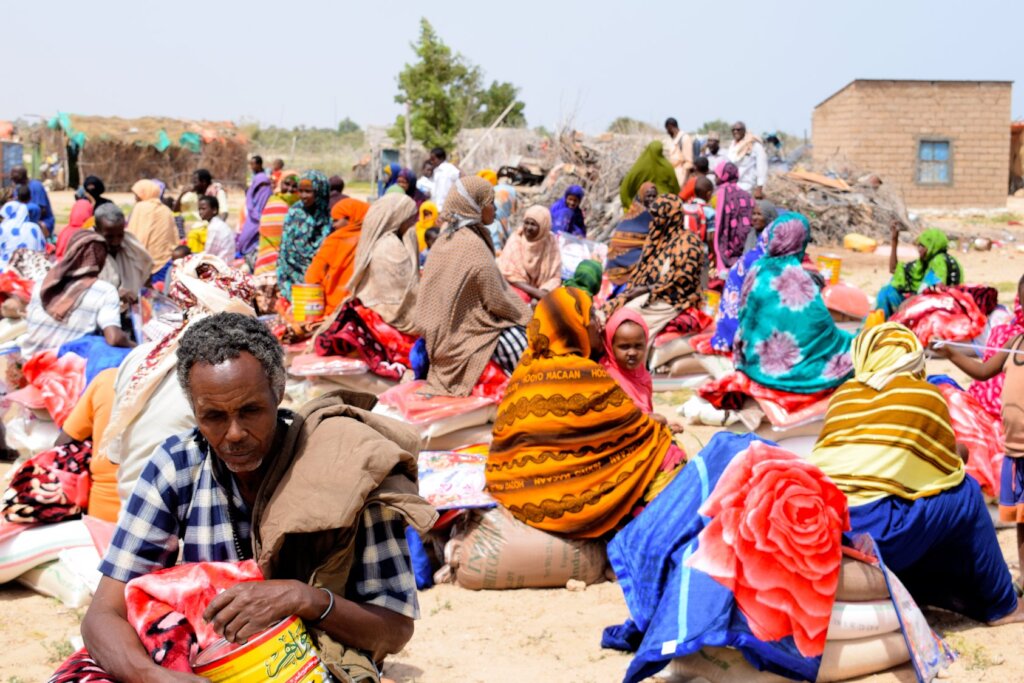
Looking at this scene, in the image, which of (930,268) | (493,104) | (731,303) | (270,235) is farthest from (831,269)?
(493,104)

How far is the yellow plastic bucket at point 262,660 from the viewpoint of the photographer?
2205mm

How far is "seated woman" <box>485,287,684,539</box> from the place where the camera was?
4.75 m

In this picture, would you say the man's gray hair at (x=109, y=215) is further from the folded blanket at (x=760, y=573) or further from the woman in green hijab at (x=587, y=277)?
the folded blanket at (x=760, y=573)

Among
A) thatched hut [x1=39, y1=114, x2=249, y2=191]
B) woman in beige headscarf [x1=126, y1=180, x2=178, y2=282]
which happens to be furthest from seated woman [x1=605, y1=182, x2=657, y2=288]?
thatched hut [x1=39, y1=114, x2=249, y2=191]

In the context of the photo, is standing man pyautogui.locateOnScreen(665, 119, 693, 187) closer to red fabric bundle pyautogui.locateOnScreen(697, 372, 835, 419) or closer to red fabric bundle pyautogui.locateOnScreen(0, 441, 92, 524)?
red fabric bundle pyautogui.locateOnScreen(697, 372, 835, 419)

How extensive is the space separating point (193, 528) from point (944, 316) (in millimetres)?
6501

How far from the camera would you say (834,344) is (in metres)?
7.20

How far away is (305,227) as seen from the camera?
976cm

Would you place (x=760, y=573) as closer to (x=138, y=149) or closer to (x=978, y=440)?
(x=978, y=440)

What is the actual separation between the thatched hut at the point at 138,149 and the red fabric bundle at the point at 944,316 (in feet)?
98.7

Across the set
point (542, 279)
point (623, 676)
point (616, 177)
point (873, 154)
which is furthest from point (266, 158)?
point (623, 676)

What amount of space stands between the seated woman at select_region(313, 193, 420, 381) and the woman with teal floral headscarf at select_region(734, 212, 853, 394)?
240 cm

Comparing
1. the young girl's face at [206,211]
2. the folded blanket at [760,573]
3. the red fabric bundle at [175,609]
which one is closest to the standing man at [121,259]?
the young girl's face at [206,211]

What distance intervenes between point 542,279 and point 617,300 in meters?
0.67
